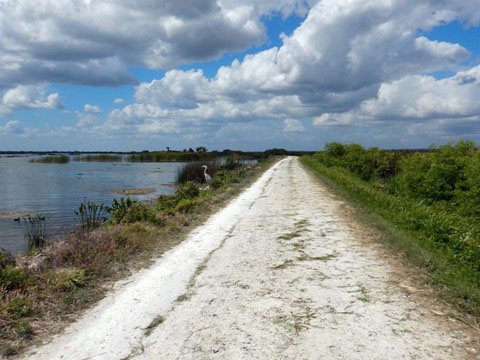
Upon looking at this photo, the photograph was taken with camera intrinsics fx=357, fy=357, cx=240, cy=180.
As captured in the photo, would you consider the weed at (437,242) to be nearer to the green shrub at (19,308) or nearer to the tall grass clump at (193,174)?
the green shrub at (19,308)

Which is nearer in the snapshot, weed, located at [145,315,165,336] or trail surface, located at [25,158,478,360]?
trail surface, located at [25,158,478,360]

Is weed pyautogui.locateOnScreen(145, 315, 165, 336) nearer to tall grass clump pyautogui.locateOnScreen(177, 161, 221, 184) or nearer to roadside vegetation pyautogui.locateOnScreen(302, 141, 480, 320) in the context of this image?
roadside vegetation pyautogui.locateOnScreen(302, 141, 480, 320)

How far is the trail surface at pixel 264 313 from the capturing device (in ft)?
11.2

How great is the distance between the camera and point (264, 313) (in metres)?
4.11

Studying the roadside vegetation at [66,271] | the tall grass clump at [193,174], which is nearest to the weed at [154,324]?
the roadside vegetation at [66,271]

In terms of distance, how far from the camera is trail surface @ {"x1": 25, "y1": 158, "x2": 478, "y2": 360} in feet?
11.2

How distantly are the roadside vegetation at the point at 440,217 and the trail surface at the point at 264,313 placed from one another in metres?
0.65

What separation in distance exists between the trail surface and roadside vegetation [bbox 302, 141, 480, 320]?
65 cm

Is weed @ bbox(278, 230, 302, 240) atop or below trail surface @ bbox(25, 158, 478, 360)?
atop

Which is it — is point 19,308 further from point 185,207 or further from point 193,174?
point 193,174

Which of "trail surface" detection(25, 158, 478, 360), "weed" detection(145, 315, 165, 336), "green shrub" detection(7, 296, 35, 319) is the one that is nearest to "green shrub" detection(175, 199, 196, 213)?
"trail surface" detection(25, 158, 478, 360)

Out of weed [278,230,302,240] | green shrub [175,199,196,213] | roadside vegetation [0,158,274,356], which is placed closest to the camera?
roadside vegetation [0,158,274,356]

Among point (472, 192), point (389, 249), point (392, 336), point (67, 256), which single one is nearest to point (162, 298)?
point (67, 256)

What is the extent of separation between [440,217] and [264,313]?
738 centimetres
